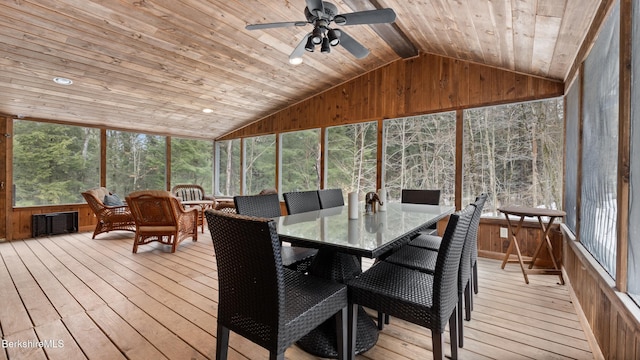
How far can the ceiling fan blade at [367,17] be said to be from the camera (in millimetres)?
2012

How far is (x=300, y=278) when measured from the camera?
158 centimetres

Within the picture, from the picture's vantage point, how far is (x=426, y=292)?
146 centimetres

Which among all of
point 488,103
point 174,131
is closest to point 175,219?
point 174,131

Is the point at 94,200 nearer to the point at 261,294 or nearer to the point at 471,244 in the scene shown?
the point at 261,294

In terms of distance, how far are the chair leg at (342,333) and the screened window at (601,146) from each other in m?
1.54

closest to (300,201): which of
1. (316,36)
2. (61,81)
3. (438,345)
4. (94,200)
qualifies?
(316,36)

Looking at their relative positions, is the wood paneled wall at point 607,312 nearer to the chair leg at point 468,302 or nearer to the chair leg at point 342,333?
the chair leg at point 468,302

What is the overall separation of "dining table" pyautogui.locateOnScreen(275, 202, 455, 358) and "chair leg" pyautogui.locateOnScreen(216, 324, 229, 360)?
1.74ft

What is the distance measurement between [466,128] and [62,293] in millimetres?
4994

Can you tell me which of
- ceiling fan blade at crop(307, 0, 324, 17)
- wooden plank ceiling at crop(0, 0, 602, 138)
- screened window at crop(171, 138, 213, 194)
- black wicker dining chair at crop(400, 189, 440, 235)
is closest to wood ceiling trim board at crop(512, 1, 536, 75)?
wooden plank ceiling at crop(0, 0, 602, 138)

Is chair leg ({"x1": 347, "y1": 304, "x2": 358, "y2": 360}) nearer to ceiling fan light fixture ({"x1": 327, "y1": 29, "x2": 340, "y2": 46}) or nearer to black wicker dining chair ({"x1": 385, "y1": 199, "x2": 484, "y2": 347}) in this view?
black wicker dining chair ({"x1": 385, "y1": 199, "x2": 484, "y2": 347})

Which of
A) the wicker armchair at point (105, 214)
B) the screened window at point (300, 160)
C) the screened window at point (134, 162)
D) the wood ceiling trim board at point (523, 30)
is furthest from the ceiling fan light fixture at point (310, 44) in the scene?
the screened window at point (134, 162)

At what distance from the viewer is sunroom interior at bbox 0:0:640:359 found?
1766mm

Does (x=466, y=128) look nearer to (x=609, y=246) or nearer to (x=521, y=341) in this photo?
(x=609, y=246)
